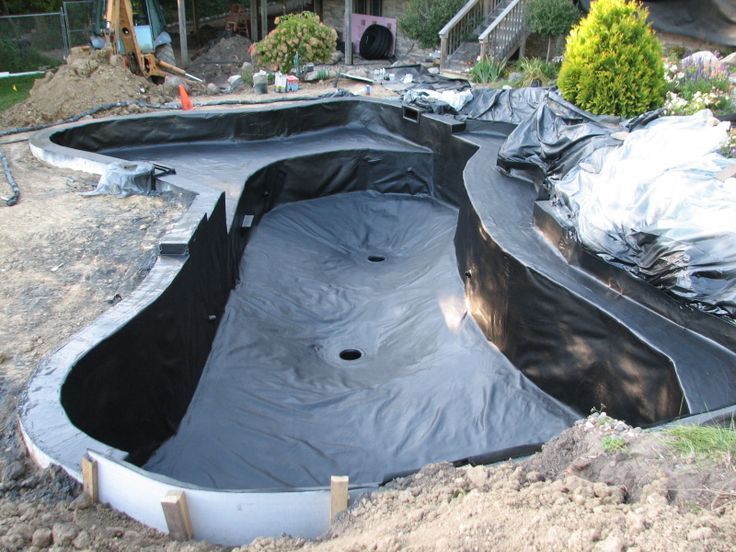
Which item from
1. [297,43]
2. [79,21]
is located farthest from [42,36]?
[297,43]

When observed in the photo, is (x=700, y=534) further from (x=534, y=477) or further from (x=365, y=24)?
(x=365, y=24)

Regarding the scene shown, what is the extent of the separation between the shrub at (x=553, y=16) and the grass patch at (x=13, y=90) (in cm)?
1074

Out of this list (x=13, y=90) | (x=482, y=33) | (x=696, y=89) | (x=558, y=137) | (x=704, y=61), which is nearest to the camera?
(x=558, y=137)

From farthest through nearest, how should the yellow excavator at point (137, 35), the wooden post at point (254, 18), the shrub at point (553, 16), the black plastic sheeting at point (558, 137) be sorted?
the wooden post at point (254, 18) < the yellow excavator at point (137, 35) < the shrub at point (553, 16) < the black plastic sheeting at point (558, 137)

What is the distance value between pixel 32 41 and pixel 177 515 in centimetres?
1882

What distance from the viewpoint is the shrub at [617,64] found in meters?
6.96

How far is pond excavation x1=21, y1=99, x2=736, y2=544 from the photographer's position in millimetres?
3355

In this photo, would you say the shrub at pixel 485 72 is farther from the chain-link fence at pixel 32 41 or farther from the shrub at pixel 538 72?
the chain-link fence at pixel 32 41

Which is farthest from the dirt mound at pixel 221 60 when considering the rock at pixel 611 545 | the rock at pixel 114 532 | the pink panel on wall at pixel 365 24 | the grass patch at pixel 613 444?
the rock at pixel 611 545

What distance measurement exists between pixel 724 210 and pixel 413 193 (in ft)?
17.7

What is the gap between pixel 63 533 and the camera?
8.49ft

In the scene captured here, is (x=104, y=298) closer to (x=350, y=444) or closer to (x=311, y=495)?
(x=350, y=444)

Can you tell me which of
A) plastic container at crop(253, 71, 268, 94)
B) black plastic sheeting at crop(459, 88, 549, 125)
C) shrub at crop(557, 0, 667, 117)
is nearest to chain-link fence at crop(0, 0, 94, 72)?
plastic container at crop(253, 71, 268, 94)

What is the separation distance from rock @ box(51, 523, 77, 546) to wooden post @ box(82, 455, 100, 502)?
7.6 inches
